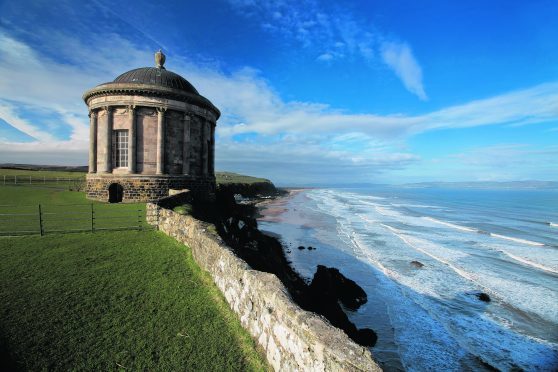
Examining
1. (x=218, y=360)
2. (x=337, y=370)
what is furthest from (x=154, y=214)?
(x=337, y=370)

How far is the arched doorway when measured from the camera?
74.4 feet

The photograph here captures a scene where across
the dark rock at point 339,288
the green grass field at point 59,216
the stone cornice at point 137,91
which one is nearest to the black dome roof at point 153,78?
the stone cornice at point 137,91

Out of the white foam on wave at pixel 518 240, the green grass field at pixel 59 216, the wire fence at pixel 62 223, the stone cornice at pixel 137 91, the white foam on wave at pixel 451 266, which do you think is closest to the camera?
the wire fence at pixel 62 223

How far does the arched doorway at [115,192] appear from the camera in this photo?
74.4ft

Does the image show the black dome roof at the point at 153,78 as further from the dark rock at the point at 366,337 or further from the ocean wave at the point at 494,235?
the ocean wave at the point at 494,235

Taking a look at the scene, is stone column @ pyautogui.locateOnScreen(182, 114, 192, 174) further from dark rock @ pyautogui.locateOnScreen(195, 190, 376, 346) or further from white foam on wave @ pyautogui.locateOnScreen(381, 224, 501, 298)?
white foam on wave @ pyautogui.locateOnScreen(381, 224, 501, 298)

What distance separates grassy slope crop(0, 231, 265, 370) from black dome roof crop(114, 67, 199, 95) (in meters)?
16.4

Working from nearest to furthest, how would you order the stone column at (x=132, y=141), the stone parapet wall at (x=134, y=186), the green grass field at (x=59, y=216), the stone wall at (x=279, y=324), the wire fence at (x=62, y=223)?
1. the stone wall at (x=279, y=324)
2. the wire fence at (x=62, y=223)
3. the green grass field at (x=59, y=216)
4. the stone column at (x=132, y=141)
5. the stone parapet wall at (x=134, y=186)

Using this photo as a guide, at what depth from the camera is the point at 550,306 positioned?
13438mm

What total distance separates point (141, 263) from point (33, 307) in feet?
9.74

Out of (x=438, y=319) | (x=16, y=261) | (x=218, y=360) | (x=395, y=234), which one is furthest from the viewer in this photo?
(x=395, y=234)

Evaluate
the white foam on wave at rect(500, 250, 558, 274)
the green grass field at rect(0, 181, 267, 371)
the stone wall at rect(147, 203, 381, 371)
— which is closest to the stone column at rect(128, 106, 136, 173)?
the green grass field at rect(0, 181, 267, 371)

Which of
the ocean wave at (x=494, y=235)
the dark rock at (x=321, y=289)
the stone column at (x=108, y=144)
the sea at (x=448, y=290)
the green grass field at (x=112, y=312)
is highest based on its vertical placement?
the stone column at (x=108, y=144)

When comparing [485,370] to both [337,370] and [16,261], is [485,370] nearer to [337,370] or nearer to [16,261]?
[337,370]
